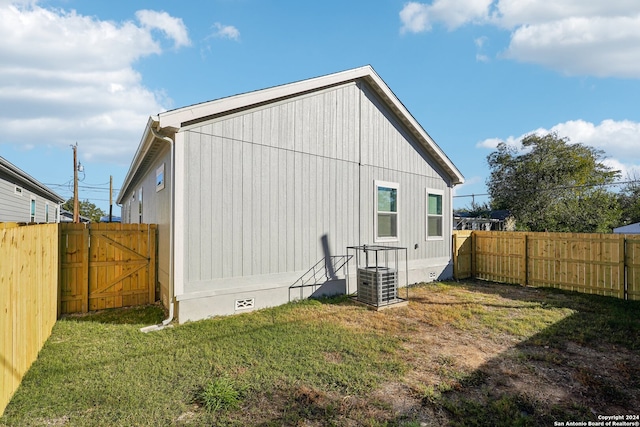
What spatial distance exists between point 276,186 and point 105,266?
146 inches

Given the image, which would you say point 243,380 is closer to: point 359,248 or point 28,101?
point 359,248

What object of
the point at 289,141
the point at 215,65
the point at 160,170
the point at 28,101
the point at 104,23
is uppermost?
the point at 28,101

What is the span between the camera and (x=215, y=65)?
862cm

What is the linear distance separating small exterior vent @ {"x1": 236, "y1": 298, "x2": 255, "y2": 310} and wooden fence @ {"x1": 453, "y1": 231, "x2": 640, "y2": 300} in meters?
6.80

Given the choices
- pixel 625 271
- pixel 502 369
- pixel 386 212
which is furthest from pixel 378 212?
pixel 625 271

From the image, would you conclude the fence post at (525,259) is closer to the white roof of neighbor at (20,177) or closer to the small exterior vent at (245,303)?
the small exterior vent at (245,303)

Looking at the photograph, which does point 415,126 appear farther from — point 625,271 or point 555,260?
point 625,271

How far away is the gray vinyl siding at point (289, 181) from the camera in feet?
17.5

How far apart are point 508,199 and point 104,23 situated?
25.6 meters

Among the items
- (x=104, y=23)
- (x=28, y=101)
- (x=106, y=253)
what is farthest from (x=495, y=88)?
(x=28, y=101)

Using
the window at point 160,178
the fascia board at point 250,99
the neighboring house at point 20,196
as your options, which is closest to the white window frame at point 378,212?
the fascia board at point 250,99

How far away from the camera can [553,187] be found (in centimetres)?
2197

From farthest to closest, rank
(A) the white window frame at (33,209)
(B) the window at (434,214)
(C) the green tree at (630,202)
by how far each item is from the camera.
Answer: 1. (C) the green tree at (630,202)
2. (A) the white window frame at (33,209)
3. (B) the window at (434,214)

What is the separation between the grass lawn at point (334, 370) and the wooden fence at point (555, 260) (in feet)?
6.80
